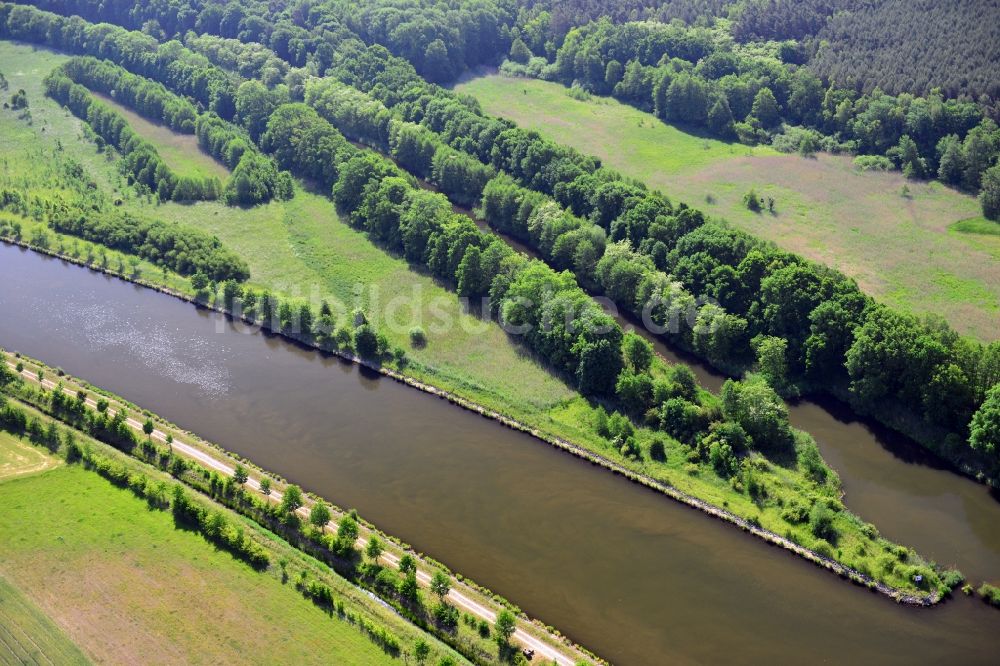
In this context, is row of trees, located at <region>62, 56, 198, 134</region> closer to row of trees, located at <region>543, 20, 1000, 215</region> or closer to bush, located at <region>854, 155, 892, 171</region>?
row of trees, located at <region>543, 20, 1000, 215</region>

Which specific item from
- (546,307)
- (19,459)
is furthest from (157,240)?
(546,307)

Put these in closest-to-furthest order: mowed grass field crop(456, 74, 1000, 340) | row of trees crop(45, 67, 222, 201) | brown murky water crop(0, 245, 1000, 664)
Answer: brown murky water crop(0, 245, 1000, 664) → mowed grass field crop(456, 74, 1000, 340) → row of trees crop(45, 67, 222, 201)

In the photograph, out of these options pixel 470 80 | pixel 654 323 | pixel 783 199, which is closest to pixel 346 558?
pixel 654 323

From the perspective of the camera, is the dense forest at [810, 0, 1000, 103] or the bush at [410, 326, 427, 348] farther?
the dense forest at [810, 0, 1000, 103]

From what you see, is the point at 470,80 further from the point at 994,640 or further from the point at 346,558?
the point at 994,640

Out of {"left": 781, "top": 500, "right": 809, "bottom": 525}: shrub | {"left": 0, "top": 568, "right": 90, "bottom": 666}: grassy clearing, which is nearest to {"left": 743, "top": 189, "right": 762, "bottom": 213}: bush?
{"left": 781, "top": 500, "right": 809, "bottom": 525}: shrub

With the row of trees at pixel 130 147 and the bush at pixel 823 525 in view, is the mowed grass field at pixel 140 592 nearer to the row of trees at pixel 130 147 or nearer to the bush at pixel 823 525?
the bush at pixel 823 525

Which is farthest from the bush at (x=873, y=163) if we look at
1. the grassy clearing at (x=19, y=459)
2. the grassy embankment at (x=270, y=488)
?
the grassy clearing at (x=19, y=459)
